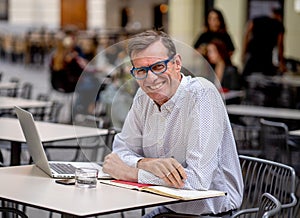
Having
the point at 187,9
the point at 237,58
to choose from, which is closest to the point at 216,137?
the point at 237,58

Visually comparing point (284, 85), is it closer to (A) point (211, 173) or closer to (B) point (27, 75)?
(A) point (211, 173)

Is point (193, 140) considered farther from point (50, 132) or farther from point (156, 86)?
point (50, 132)

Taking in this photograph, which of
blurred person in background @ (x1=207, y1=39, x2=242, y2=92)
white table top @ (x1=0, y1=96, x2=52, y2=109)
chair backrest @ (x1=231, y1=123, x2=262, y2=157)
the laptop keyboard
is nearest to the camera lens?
the laptop keyboard

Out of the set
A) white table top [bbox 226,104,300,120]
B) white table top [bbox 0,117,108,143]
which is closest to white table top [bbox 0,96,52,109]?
white table top [bbox 0,117,108,143]

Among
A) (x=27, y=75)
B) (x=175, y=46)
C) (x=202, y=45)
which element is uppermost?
(x=175, y=46)

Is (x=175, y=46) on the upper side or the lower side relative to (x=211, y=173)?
upper

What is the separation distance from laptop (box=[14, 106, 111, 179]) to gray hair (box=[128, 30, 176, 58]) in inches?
21.1

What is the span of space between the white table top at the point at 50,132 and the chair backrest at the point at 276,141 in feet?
4.47

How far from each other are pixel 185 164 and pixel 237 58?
1107 cm

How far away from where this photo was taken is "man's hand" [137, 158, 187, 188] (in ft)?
11.8

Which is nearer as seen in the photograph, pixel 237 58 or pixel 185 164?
pixel 185 164

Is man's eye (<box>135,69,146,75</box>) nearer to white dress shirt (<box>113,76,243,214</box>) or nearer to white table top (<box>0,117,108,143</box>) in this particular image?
white dress shirt (<box>113,76,243,214</box>)

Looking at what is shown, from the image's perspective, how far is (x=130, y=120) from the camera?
4.00m

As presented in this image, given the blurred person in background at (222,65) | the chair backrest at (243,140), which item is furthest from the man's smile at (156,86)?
the blurred person in background at (222,65)
